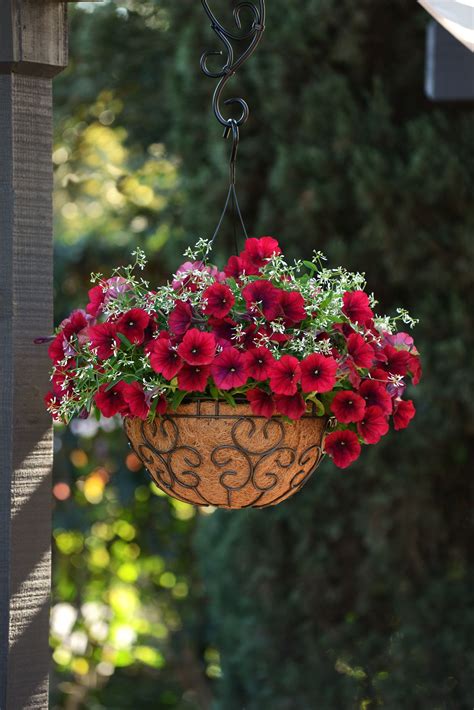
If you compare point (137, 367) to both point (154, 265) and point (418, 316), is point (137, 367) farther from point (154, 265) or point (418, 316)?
point (154, 265)

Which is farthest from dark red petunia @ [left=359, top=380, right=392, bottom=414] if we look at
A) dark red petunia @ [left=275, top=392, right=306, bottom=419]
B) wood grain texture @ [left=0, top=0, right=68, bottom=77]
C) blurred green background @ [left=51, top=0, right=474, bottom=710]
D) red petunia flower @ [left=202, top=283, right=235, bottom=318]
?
blurred green background @ [left=51, top=0, right=474, bottom=710]

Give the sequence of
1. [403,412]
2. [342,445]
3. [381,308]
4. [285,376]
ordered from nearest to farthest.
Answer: [285,376]
[342,445]
[403,412]
[381,308]

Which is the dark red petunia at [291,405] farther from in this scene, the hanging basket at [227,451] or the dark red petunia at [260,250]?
the dark red petunia at [260,250]

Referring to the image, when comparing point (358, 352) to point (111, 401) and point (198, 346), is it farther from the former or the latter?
point (111, 401)

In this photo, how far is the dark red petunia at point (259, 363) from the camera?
124 centimetres

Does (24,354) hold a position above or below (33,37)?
below

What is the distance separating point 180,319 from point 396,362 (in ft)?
1.07

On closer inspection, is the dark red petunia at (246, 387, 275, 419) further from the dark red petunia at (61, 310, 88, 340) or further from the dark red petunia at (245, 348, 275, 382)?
the dark red petunia at (61, 310, 88, 340)

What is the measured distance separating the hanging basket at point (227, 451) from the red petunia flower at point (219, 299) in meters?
0.13

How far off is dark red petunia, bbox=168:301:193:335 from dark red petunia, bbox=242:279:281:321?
8cm

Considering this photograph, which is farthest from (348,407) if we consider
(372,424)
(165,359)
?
(165,359)

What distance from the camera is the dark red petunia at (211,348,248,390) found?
125 centimetres

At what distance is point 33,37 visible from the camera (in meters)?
1.51

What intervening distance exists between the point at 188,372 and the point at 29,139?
1.67 ft
